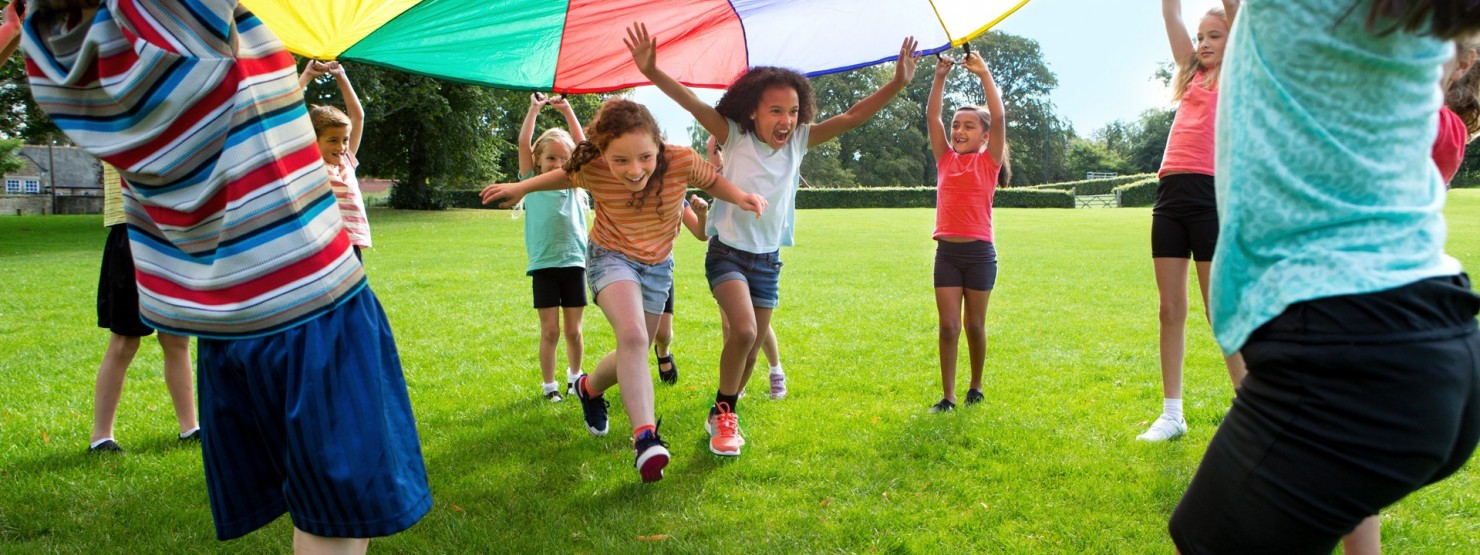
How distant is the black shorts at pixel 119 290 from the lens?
4.42m

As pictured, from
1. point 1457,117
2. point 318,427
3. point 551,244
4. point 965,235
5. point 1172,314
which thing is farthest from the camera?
point 551,244

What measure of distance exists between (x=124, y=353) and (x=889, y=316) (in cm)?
667

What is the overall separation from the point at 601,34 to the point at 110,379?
310 centimetres

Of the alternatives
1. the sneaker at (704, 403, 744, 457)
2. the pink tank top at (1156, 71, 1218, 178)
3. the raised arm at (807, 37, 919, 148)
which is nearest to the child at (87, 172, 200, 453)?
the sneaker at (704, 403, 744, 457)

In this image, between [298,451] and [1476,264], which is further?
[1476,264]

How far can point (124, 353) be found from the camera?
459cm

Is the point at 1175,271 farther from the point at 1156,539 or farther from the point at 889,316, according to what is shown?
the point at 889,316

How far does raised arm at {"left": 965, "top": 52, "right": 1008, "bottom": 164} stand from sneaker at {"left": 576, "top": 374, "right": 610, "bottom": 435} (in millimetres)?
2562

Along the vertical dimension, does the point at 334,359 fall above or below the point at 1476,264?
above

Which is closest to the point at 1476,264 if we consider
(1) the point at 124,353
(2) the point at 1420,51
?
(2) the point at 1420,51

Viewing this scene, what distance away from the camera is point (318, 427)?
6.98ft

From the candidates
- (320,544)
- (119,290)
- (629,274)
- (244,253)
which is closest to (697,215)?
(629,274)

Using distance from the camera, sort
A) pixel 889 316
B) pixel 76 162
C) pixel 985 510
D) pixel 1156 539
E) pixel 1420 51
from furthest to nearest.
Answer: pixel 76 162 < pixel 889 316 < pixel 985 510 < pixel 1156 539 < pixel 1420 51

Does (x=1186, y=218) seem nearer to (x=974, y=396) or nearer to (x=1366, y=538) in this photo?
(x=974, y=396)
